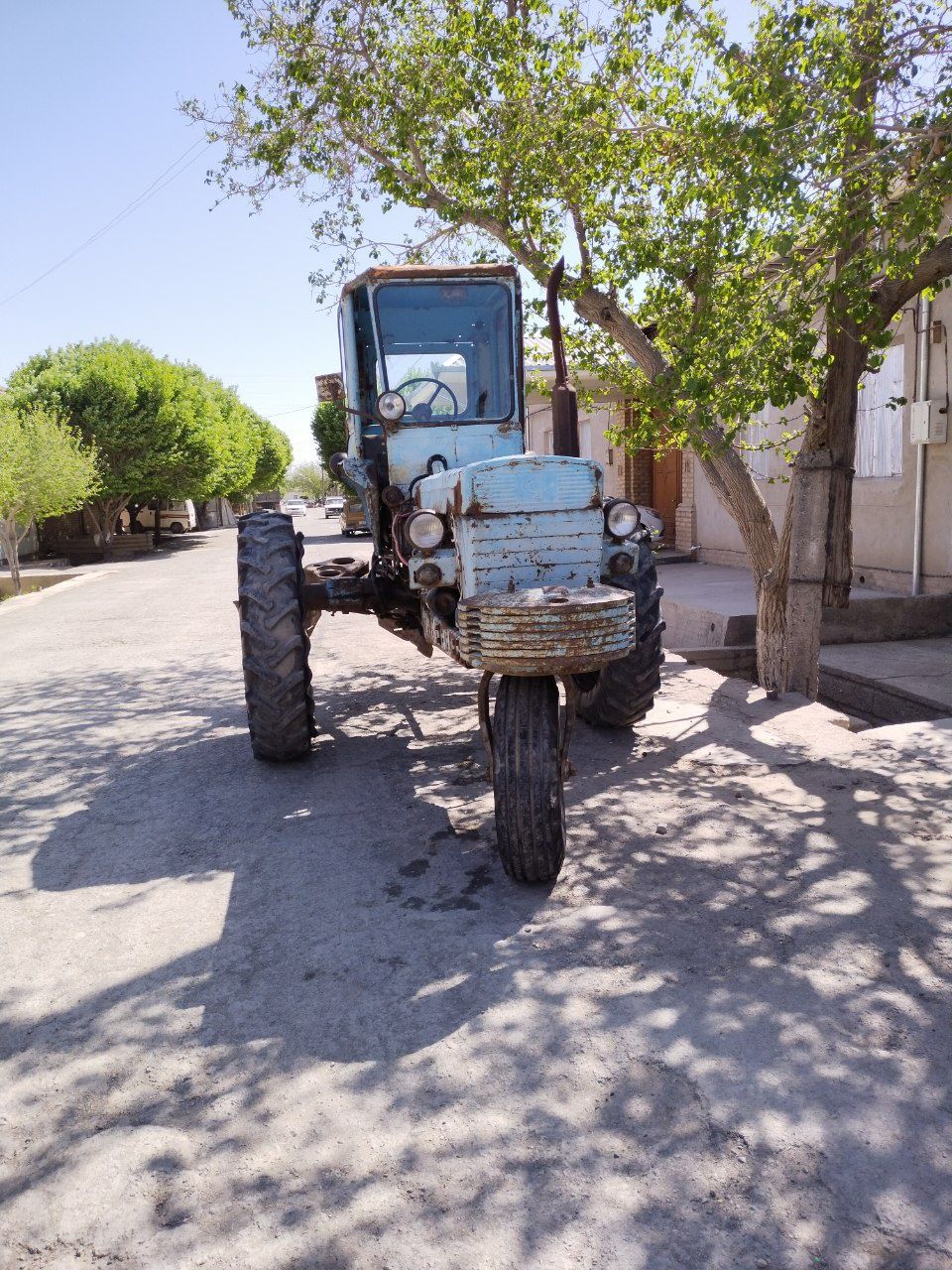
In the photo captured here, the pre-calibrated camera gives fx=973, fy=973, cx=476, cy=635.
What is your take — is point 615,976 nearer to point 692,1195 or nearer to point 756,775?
point 692,1195

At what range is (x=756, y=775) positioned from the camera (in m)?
5.30

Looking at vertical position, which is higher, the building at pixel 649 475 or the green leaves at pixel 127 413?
the green leaves at pixel 127 413

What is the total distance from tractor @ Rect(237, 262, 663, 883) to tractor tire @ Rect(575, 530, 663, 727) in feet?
0.04

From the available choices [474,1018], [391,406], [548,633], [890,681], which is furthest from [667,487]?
[474,1018]

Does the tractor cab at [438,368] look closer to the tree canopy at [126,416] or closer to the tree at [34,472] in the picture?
the tree at [34,472]

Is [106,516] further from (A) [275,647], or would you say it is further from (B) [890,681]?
(A) [275,647]

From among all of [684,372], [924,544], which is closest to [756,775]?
[684,372]

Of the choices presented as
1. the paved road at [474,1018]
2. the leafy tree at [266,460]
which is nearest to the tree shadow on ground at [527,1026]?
the paved road at [474,1018]

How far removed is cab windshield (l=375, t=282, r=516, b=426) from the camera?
222 inches

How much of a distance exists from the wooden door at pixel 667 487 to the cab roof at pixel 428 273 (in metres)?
12.0

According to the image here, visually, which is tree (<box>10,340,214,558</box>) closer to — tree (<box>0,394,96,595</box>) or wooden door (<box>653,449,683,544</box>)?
tree (<box>0,394,96,595</box>)

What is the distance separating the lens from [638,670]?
567cm

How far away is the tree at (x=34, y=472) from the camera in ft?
70.7

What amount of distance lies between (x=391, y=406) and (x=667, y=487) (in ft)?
44.8
